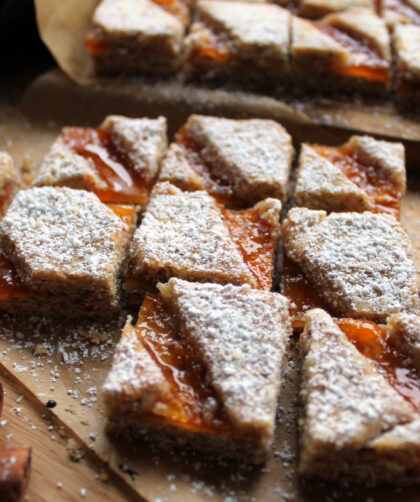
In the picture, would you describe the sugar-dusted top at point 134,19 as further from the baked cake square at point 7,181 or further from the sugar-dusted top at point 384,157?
the sugar-dusted top at point 384,157

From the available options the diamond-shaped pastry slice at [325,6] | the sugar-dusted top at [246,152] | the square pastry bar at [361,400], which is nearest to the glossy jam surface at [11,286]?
the sugar-dusted top at [246,152]

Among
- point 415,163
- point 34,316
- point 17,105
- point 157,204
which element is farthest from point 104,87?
point 415,163

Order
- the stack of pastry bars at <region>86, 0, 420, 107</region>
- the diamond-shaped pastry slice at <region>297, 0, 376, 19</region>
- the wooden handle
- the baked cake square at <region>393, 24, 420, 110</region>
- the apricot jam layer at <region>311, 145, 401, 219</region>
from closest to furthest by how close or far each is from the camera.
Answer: the wooden handle, the apricot jam layer at <region>311, 145, 401, 219</region>, the baked cake square at <region>393, 24, 420, 110</region>, the stack of pastry bars at <region>86, 0, 420, 107</region>, the diamond-shaped pastry slice at <region>297, 0, 376, 19</region>

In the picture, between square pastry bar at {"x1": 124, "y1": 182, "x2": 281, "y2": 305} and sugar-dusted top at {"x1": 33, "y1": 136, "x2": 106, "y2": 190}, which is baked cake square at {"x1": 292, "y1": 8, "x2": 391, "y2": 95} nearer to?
square pastry bar at {"x1": 124, "y1": 182, "x2": 281, "y2": 305}

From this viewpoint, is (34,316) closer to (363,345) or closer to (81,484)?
(81,484)

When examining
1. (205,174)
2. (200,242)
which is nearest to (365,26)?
(205,174)

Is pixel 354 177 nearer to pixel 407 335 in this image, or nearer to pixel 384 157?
pixel 384 157

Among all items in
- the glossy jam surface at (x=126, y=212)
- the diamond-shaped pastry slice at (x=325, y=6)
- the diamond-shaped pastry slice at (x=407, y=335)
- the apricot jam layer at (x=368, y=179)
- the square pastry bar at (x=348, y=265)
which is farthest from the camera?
the diamond-shaped pastry slice at (x=325, y=6)

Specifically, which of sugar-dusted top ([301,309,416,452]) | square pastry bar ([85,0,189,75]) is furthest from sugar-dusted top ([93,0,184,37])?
sugar-dusted top ([301,309,416,452])
